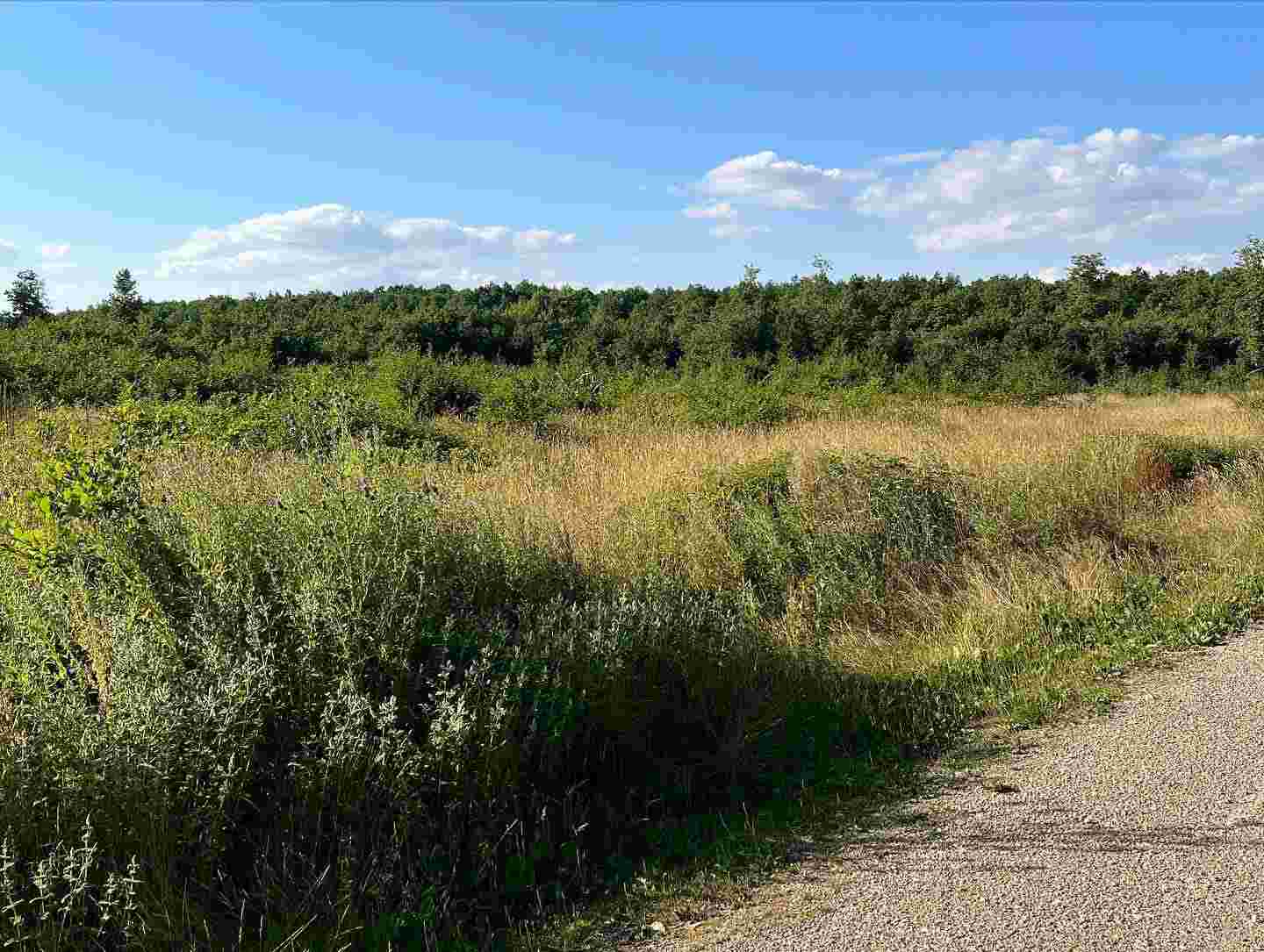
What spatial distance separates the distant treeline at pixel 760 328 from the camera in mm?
27070

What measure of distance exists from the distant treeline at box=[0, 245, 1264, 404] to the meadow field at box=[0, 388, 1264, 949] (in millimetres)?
15310

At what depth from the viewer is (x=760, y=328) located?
32719 millimetres

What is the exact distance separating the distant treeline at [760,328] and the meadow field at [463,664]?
603 inches

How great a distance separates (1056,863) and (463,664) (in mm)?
2746

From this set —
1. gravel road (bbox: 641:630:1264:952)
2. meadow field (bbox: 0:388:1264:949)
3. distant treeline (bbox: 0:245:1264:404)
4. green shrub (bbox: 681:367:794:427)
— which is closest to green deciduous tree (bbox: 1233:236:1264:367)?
distant treeline (bbox: 0:245:1264:404)

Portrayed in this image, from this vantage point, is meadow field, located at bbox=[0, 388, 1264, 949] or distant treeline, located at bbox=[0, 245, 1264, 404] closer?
meadow field, located at bbox=[0, 388, 1264, 949]

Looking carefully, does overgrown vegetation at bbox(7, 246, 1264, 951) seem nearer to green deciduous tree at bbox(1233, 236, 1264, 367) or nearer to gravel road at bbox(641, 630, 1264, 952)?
gravel road at bbox(641, 630, 1264, 952)

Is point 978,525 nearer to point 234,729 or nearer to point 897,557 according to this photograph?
point 897,557

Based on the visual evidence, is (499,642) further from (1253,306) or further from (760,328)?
(1253,306)

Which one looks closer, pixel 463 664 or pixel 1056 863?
pixel 1056 863

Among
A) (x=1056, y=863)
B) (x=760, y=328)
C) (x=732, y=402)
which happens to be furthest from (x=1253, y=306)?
(x=1056, y=863)

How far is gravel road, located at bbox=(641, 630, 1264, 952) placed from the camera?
330 centimetres

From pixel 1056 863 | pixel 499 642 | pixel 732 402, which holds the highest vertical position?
pixel 732 402

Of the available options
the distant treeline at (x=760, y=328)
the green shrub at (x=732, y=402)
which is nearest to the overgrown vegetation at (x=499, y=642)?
the green shrub at (x=732, y=402)
